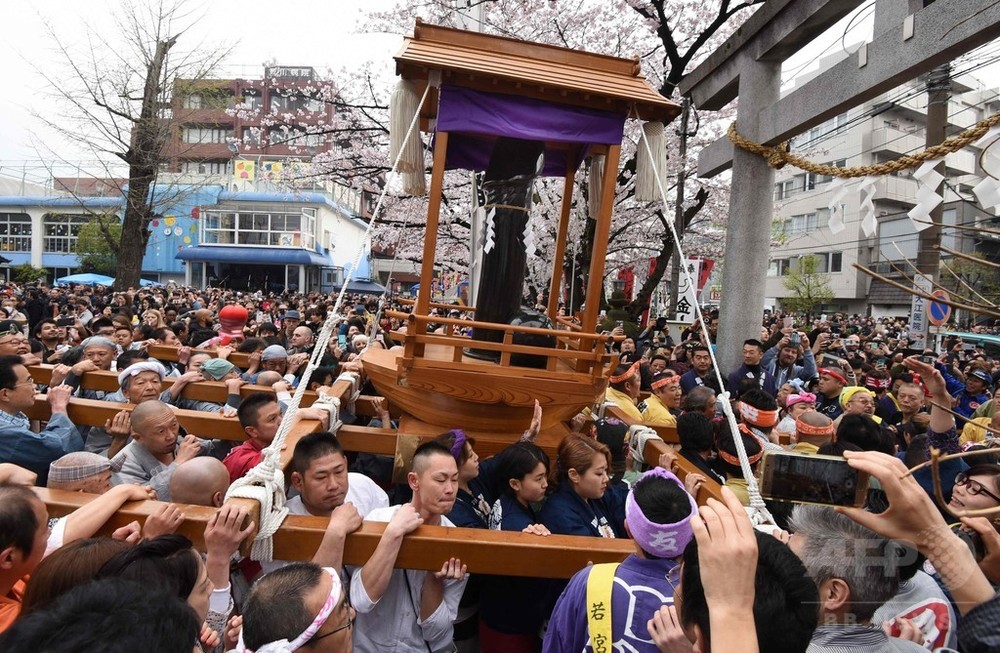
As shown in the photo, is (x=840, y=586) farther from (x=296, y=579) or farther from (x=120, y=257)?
(x=120, y=257)

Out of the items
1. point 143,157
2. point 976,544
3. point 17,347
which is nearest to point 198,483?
point 976,544

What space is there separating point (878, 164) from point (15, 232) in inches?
1969

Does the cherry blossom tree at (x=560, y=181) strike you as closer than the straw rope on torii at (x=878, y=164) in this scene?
No

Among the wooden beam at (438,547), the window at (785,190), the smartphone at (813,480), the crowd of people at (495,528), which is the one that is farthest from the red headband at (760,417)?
the window at (785,190)

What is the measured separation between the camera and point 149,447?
330 centimetres

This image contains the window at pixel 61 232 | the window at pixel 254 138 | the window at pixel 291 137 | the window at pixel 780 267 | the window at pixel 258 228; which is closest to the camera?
the window at pixel 291 137

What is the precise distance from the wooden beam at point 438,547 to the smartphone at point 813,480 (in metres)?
0.95

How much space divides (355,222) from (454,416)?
46109 mm

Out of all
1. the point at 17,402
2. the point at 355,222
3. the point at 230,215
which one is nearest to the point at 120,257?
the point at 17,402

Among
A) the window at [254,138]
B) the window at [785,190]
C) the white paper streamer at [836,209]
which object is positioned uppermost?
the window at [785,190]

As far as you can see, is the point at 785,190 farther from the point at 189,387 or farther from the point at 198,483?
the point at 198,483

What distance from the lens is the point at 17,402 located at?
139 inches

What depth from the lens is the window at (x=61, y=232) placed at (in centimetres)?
3884

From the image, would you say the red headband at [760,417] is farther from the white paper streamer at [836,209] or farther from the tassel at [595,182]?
the tassel at [595,182]
